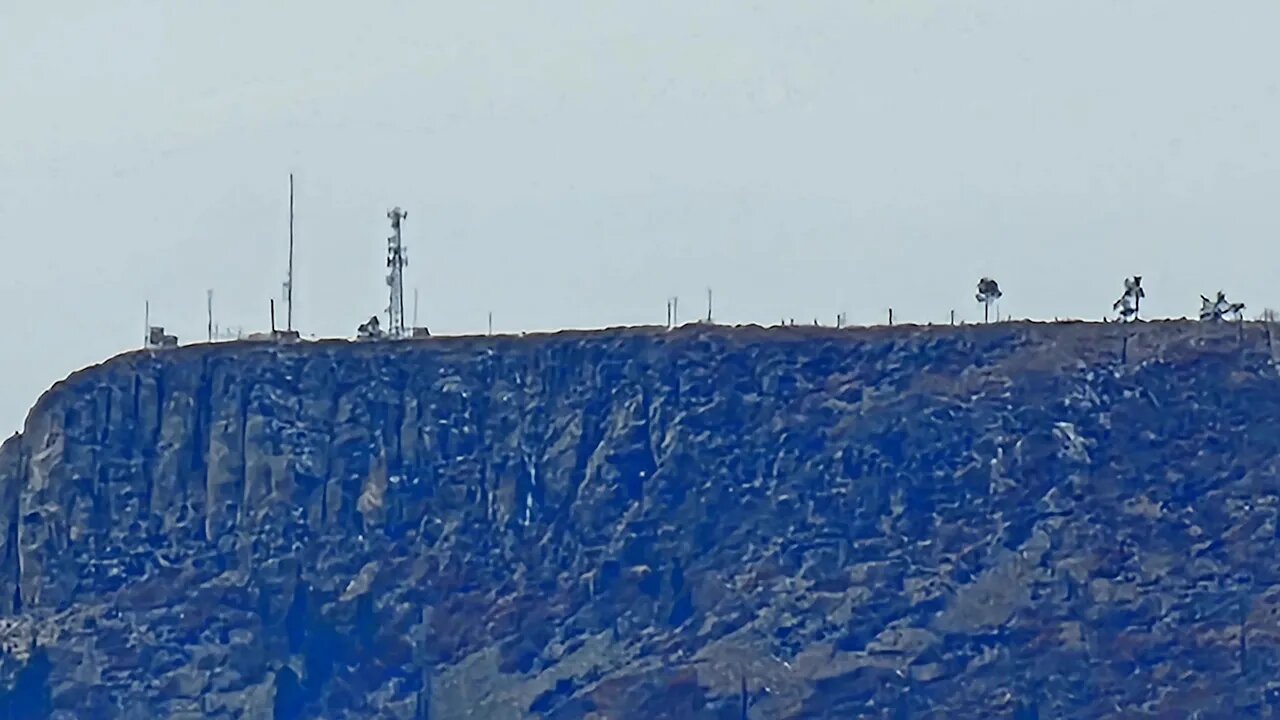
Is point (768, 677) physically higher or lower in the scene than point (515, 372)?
lower

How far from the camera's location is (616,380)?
116m

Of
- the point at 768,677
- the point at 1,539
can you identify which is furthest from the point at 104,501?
the point at 768,677

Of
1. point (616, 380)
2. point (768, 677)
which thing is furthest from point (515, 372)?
point (768, 677)

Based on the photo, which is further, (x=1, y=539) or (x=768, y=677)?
(x=1, y=539)

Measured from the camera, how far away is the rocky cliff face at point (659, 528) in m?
111

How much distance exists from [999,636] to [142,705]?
2387 centimetres

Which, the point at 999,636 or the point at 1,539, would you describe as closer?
the point at 999,636

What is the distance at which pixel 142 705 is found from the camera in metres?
116

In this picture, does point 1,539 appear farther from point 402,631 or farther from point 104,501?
point 402,631

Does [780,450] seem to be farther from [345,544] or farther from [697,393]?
[345,544]

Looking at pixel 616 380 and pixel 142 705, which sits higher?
pixel 616 380

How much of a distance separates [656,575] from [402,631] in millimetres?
7175

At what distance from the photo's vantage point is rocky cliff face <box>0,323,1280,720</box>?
111 m

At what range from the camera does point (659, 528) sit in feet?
375
